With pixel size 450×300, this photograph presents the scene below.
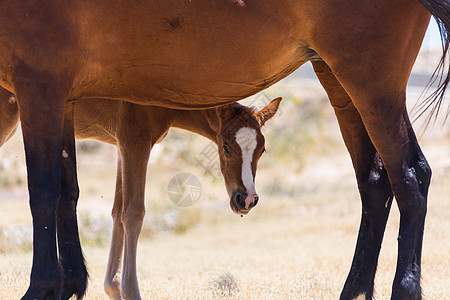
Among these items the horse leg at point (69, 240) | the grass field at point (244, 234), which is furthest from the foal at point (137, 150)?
the horse leg at point (69, 240)

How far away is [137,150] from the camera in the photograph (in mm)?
5320

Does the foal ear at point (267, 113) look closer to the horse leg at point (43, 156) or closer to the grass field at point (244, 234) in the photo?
the grass field at point (244, 234)

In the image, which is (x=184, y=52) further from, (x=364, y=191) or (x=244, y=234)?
(x=244, y=234)

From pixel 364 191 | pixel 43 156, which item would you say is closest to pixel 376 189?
pixel 364 191

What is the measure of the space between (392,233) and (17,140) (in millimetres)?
18112

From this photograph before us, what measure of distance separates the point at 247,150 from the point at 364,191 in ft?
3.64

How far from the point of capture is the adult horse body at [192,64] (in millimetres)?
3820

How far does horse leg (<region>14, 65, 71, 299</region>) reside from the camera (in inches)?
150

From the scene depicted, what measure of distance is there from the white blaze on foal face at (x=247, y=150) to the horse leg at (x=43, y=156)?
1900 mm

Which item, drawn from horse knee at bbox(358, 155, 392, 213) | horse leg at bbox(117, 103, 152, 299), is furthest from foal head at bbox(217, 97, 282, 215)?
horse knee at bbox(358, 155, 392, 213)

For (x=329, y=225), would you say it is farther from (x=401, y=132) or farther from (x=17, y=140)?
(x=17, y=140)

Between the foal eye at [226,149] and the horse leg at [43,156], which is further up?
the foal eye at [226,149]

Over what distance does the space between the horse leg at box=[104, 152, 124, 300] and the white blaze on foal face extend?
1155mm

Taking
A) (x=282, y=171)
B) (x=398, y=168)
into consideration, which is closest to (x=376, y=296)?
(x=398, y=168)
